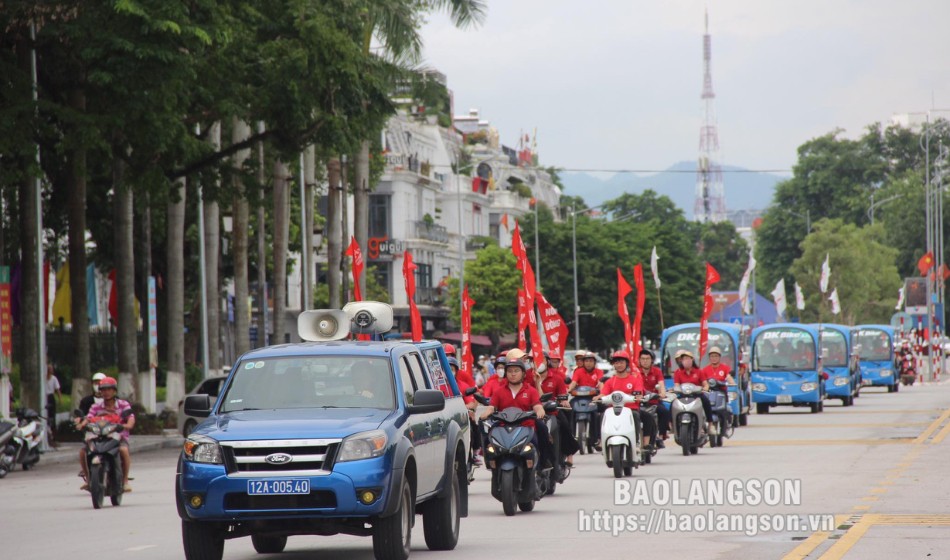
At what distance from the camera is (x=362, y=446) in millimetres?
11672

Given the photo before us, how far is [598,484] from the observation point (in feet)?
66.9

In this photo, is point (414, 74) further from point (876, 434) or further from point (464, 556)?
point (464, 556)

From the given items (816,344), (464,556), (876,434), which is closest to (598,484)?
(464,556)

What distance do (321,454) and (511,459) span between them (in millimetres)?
5027

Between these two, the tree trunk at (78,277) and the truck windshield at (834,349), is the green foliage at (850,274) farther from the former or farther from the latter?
the tree trunk at (78,277)

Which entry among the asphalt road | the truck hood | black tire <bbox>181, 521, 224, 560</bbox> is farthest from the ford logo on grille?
the asphalt road

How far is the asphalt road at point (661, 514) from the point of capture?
518 inches

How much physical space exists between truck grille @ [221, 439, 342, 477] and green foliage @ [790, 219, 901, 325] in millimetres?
92072

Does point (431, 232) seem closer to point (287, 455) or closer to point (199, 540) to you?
point (199, 540)

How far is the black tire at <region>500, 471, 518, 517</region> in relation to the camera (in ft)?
53.2

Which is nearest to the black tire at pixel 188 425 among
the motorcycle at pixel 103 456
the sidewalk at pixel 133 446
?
the sidewalk at pixel 133 446

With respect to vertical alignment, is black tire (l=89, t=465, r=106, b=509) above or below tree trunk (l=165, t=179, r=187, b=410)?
below

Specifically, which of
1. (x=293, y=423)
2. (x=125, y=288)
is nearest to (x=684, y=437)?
(x=125, y=288)

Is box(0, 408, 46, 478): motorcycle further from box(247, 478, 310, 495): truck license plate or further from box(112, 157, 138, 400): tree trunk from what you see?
box(247, 478, 310, 495): truck license plate
